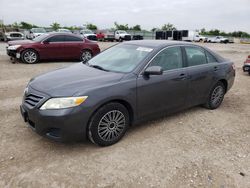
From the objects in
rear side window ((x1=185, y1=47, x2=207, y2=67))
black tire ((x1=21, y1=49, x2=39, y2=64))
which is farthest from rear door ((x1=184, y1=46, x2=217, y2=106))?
black tire ((x1=21, y1=49, x2=39, y2=64))

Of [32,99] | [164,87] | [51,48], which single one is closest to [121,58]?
[164,87]

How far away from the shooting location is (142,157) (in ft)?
10.7

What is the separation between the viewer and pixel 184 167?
3090 millimetres

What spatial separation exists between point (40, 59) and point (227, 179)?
9578mm

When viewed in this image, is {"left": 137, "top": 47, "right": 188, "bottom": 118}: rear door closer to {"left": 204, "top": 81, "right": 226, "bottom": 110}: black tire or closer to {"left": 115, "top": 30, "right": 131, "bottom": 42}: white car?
{"left": 204, "top": 81, "right": 226, "bottom": 110}: black tire

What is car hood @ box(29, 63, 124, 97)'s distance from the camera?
316 cm

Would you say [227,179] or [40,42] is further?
[40,42]

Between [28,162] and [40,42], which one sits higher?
[40,42]

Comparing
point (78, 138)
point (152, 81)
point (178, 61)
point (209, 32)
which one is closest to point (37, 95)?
point (78, 138)

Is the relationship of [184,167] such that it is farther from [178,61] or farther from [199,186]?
[178,61]

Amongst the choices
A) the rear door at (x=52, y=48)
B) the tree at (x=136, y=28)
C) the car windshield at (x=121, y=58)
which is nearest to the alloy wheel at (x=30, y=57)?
the rear door at (x=52, y=48)

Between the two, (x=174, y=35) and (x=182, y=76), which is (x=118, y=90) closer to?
(x=182, y=76)

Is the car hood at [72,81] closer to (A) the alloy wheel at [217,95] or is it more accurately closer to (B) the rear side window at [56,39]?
(A) the alloy wheel at [217,95]

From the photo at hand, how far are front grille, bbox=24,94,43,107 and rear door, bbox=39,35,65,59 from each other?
7.64 meters
